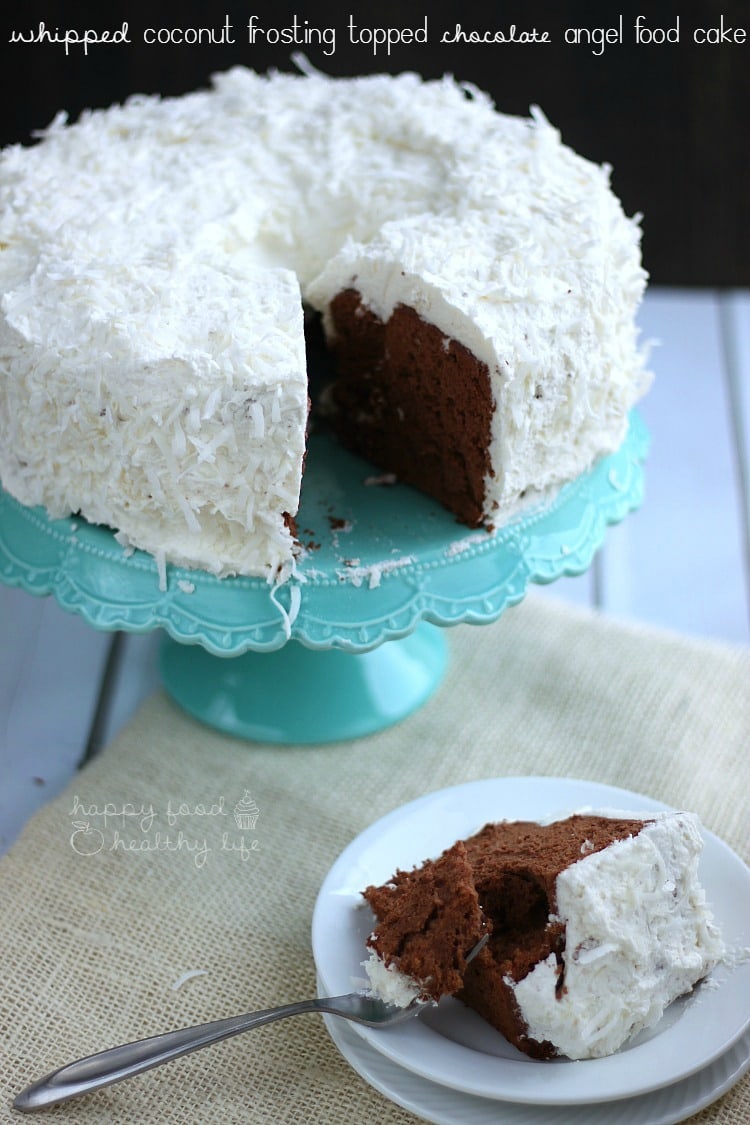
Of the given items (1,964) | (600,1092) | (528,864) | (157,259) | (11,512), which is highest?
(157,259)

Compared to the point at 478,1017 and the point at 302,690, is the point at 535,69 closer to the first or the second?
the point at 302,690

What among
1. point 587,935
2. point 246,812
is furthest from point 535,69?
point 587,935

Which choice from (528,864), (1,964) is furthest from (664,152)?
(1,964)

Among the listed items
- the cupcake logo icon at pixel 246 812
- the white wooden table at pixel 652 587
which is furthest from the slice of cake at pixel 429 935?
the white wooden table at pixel 652 587

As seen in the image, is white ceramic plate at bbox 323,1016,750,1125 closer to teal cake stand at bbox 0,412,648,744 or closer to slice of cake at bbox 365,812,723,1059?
slice of cake at bbox 365,812,723,1059

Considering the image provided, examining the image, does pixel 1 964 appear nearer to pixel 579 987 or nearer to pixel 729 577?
pixel 579 987

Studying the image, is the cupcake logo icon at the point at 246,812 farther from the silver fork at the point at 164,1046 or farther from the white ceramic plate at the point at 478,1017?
the silver fork at the point at 164,1046
